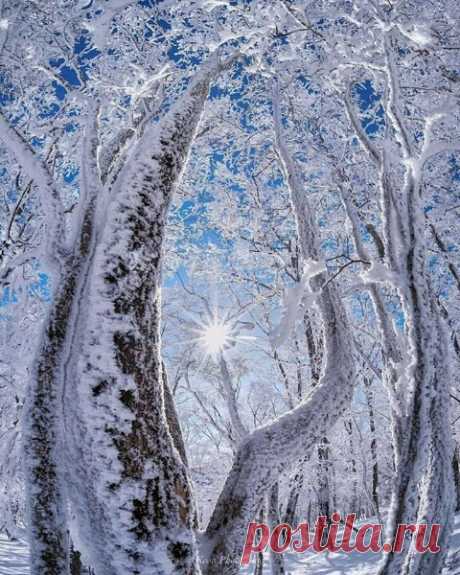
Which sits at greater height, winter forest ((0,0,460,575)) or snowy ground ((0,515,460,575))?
winter forest ((0,0,460,575))

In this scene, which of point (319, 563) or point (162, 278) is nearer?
point (162, 278)

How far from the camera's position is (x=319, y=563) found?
35.7ft

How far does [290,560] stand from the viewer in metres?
12.0

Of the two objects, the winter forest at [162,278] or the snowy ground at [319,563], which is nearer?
the winter forest at [162,278]

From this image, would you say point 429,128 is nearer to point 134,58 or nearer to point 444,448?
point 444,448

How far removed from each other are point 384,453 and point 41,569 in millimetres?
23295

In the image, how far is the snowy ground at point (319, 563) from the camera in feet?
30.2

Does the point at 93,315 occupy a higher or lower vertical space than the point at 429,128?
lower

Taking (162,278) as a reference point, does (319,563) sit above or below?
below

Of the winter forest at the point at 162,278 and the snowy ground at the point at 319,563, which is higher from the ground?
the winter forest at the point at 162,278

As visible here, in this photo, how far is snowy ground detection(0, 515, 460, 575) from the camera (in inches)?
363

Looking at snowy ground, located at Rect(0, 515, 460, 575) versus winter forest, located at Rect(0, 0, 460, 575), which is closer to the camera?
winter forest, located at Rect(0, 0, 460, 575)

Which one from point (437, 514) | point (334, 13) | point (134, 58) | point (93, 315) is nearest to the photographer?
point (93, 315)

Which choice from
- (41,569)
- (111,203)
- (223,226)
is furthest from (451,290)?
(41,569)
